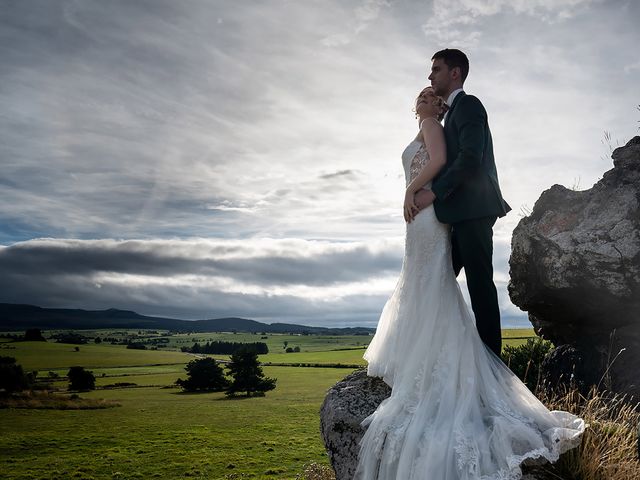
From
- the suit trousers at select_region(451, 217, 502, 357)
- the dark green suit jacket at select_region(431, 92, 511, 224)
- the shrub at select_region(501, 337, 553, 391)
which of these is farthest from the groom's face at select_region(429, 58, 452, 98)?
the shrub at select_region(501, 337, 553, 391)

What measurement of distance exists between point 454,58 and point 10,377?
→ 109 m

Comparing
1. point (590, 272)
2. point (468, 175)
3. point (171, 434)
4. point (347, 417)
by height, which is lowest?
point (171, 434)

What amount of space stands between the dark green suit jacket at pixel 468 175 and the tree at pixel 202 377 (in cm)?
10518

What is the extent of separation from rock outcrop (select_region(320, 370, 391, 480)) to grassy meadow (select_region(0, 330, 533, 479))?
15.6m

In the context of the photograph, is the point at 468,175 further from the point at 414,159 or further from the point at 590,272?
the point at 590,272

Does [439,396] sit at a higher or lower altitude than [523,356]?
higher

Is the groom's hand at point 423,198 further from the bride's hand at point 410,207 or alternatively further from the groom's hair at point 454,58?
the groom's hair at point 454,58

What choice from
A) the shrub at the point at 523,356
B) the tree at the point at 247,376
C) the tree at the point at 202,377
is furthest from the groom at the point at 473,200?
the tree at the point at 202,377

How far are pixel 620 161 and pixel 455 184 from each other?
20.7 feet

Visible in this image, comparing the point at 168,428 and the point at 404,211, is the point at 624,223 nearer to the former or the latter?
the point at 404,211

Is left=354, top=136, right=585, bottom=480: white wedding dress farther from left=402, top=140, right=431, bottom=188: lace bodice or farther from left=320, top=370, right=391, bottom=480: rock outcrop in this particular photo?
left=320, top=370, right=391, bottom=480: rock outcrop

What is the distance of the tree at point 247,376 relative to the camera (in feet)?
328

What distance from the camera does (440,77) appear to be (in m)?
7.14

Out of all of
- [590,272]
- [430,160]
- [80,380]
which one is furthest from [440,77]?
[80,380]
